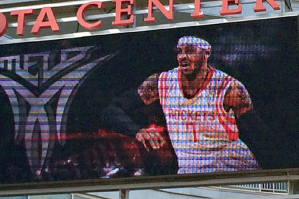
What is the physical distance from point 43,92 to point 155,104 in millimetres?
2230

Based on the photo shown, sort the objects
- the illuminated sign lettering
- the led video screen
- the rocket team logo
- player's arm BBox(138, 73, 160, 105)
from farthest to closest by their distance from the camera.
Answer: the illuminated sign lettering < the rocket team logo < player's arm BBox(138, 73, 160, 105) < the led video screen

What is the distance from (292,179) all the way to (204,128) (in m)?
1.81

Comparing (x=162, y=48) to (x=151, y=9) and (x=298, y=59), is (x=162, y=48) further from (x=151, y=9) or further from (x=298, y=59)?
(x=298, y=59)

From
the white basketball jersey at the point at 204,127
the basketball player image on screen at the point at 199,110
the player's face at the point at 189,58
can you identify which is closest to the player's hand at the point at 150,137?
the basketball player image on screen at the point at 199,110

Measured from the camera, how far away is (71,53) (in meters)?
17.4

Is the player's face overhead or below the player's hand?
overhead

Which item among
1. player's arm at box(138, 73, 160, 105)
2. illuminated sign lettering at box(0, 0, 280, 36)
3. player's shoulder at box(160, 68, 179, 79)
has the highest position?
illuminated sign lettering at box(0, 0, 280, 36)

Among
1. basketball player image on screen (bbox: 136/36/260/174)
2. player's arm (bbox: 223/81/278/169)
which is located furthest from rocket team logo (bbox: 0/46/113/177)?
player's arm (bbox: 223/81/278/169)

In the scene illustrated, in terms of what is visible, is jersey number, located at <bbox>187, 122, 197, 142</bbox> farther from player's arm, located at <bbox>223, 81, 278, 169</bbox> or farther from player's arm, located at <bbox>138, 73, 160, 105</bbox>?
player's arm, located at <bbox>138, 73, 160, 105</bbox>

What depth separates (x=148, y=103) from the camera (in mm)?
16719

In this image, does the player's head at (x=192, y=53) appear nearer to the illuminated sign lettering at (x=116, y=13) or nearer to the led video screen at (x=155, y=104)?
the led video screen at (x=155, y=104)

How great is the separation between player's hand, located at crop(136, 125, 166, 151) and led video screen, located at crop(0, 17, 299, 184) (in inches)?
0.7

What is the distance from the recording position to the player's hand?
54.0ft

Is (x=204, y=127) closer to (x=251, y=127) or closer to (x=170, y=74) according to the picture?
(x=251, y=127)
